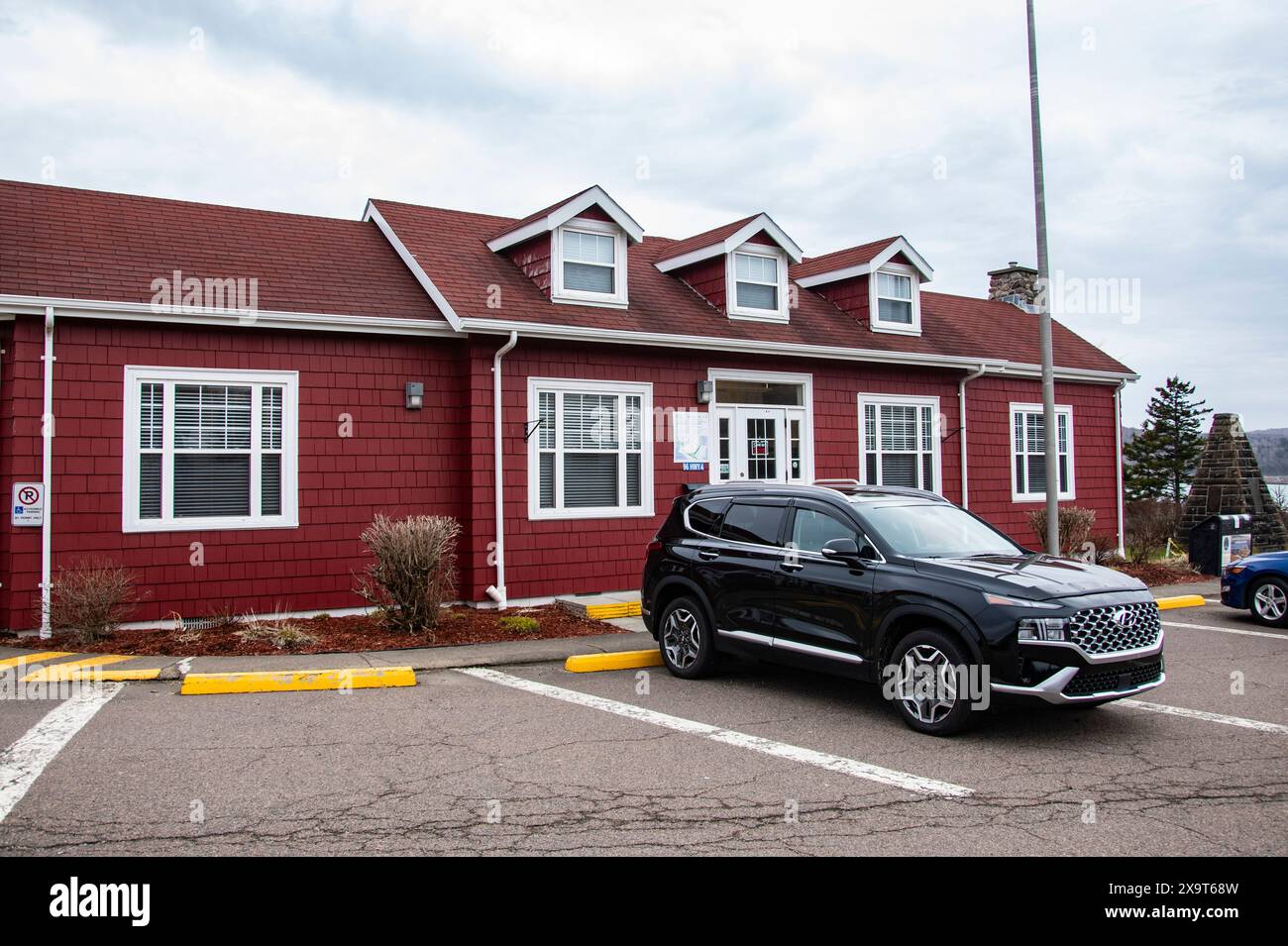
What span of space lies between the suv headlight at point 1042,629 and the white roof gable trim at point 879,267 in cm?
1104

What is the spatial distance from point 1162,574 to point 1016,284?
356 inches

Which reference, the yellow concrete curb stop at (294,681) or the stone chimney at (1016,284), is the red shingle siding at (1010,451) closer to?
the stone chimney at (1016,284)

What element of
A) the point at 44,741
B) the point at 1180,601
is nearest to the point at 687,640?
the point at 44,741

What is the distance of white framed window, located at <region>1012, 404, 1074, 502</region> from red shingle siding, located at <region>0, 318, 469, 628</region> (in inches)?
415

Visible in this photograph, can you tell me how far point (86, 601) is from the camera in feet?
33.1

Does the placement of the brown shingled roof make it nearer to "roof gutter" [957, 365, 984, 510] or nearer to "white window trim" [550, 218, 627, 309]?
"white window trim" [550, 218, 627, 309]

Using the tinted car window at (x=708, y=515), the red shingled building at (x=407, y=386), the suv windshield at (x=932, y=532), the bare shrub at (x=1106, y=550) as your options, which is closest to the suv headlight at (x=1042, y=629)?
the suv windshield at (x=932, y=532)

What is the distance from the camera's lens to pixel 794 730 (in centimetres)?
699

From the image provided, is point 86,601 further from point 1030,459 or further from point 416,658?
point 1030,459

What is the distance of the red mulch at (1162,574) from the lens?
639 inches

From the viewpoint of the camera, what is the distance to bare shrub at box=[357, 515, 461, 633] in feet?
35.1

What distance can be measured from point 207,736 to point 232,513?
17.4ft

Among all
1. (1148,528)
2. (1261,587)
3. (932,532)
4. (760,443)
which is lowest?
(1261,587)
